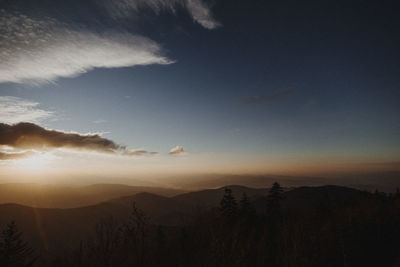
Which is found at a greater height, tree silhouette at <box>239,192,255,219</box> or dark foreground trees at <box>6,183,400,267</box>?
dark foreground trees at <box>6,183,400,267</box>

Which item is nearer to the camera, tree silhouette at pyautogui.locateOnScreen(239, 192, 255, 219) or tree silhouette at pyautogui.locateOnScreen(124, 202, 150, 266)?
tree silhouette at pyautogui.locateOnScreen(124, 202, 150, 266)

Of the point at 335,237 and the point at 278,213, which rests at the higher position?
the point at 335,237

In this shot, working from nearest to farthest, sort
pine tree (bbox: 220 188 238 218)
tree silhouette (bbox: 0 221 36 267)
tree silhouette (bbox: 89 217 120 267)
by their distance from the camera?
tree silhouette (bbox: 89 217 120 267), tree silhouette (bbox: 0 221 36 267), pine tree (bbox: 220 188 238 218)

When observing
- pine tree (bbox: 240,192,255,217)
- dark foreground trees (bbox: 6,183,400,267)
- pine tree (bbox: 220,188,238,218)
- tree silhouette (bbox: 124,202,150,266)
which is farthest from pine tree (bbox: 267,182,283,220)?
tree silhouette (bbox: 124,202,150,266)

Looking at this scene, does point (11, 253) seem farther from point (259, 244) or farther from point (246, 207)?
point (246, 207)

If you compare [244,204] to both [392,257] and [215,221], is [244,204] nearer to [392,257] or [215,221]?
[392,257]

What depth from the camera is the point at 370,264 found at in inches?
578

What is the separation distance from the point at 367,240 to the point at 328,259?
759 cm

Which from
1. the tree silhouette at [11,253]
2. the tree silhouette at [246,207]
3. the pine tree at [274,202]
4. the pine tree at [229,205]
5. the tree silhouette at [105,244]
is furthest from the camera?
the pine tree at [274,202]

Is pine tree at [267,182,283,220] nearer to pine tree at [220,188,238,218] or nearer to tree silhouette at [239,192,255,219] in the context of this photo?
tree silhouette at [239,192,255,219]

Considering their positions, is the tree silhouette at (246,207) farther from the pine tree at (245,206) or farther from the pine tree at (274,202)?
the pine tree at (274,202)

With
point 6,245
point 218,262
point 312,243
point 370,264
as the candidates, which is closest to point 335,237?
point 370,264

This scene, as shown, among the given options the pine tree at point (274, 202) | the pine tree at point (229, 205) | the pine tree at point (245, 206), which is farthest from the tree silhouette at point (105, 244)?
the pine tree at point (274, 202)

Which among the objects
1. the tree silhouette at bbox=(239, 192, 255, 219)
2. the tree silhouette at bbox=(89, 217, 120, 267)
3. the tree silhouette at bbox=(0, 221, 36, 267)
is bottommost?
the tree silhouette at bbox=(239, 192, 255, 219)
